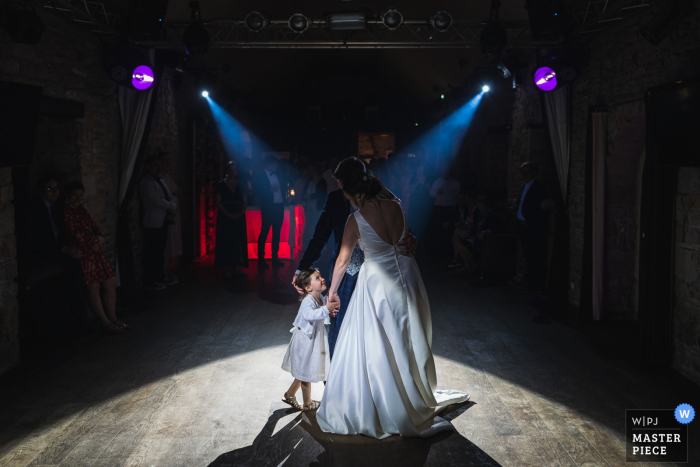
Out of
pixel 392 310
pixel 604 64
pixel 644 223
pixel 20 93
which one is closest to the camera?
pixel 392 310

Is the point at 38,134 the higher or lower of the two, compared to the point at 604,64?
lower

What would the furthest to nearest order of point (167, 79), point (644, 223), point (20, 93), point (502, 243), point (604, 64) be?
point (167, 79), point (502, 243), point (604, 64), point (644, 223), point (20, 93)

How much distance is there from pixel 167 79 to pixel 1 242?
4296mm

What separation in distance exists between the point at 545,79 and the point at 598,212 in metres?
1.58

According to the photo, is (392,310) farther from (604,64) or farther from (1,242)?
(604,64)

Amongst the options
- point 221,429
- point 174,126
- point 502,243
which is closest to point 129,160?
point 174,126

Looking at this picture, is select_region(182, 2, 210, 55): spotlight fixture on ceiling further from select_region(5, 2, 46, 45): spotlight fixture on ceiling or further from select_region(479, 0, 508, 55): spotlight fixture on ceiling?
select_region(479, 0, 508, 55): spotlight fixture on ceiling

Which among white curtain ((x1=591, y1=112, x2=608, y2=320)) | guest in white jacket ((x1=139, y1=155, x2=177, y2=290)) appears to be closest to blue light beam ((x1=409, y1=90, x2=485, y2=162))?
white curtain ((x1=591, y1=112, x2=608, y2=320))

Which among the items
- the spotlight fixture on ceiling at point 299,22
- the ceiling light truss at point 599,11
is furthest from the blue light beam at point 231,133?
the ceiling light truss at point 599,11

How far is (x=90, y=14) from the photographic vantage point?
4.92 meters

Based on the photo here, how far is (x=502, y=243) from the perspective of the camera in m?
7.08

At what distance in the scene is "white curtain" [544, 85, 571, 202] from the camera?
19.2ft

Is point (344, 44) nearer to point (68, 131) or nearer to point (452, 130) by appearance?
point (68, 131)

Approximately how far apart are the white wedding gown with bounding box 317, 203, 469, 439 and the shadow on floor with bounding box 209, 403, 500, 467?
55 millimetres
